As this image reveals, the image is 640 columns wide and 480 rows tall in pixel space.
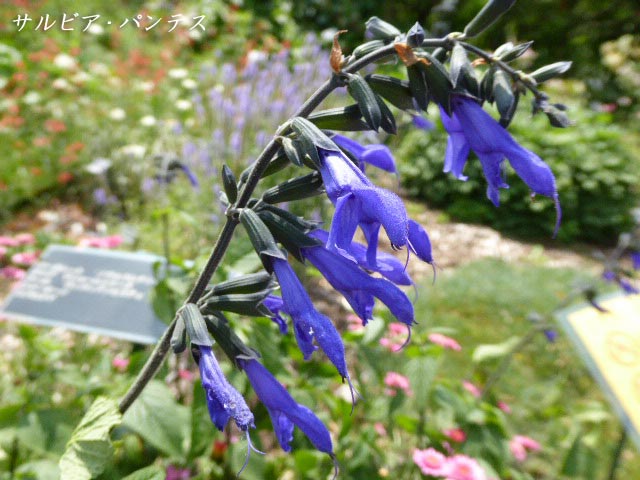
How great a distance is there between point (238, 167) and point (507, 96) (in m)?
2.61

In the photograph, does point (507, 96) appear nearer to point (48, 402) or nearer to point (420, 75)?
point (420, 75)

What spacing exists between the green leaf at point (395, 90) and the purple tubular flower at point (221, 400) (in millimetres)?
432

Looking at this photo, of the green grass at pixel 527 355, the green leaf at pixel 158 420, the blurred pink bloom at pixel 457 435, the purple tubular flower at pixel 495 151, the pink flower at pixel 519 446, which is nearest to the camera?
the purple tubular flower at pixel 495 151

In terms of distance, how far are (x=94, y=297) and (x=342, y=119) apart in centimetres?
101

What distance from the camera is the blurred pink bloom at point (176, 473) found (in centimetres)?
131

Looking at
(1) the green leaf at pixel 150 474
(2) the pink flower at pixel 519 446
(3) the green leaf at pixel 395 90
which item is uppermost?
(3) the green leaf at pixel 395 90

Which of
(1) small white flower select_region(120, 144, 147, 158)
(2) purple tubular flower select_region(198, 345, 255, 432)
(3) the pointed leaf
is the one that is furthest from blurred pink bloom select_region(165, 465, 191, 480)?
(1) small white flower select_region(120, 144, 147, 158)

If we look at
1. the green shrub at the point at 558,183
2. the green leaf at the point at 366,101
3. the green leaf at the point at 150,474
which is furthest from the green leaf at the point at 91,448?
the green shrub at the point at 558,183

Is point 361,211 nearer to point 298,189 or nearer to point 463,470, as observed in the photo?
point 298,189

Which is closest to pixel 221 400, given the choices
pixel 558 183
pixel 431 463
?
pixel 431 463

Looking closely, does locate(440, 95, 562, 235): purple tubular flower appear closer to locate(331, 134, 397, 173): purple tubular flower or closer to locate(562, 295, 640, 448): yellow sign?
locate(331, 134, 397, 173): purple tubular flower

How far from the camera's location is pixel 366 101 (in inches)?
24.5

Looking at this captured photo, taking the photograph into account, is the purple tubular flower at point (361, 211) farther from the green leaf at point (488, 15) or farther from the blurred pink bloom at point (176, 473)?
the blurred pink bloom at point (176, 473)

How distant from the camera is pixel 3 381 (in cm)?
201
